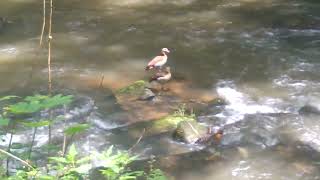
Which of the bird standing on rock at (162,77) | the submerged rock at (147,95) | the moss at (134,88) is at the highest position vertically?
the bird standing on rock at (162,77)

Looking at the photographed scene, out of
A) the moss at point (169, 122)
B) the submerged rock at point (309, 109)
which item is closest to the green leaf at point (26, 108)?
the moss at point (169, 122)

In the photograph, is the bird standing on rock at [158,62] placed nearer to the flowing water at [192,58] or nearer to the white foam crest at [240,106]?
the flowing water at [192,58]

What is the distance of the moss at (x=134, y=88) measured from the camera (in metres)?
5.97

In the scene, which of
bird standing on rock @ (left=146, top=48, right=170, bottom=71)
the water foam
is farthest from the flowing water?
bird standing on rock @ (left=146, top=48, right=170, bottom=71)

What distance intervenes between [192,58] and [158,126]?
189cm

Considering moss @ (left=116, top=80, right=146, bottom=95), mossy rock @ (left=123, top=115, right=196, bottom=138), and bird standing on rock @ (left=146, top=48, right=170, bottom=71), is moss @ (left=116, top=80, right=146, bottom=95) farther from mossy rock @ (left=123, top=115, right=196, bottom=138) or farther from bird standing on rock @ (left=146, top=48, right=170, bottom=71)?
mossy rock @ (left=123, top=115, right=196, bottom=138)

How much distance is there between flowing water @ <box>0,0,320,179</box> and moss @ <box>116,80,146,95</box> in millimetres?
173

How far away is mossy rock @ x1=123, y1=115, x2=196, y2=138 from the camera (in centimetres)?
522

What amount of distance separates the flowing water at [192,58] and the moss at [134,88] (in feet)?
0.57

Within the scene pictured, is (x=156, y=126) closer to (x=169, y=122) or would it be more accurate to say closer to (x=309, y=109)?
(x=169, y=122)

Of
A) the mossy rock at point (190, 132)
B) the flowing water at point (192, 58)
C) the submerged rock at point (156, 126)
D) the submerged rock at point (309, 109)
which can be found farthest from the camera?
the submerged rock at point (309, 109)

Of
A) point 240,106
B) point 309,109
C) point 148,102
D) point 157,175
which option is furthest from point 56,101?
point 309,109

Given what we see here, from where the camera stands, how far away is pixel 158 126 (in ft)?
17.5

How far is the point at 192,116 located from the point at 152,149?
29.0 inches
